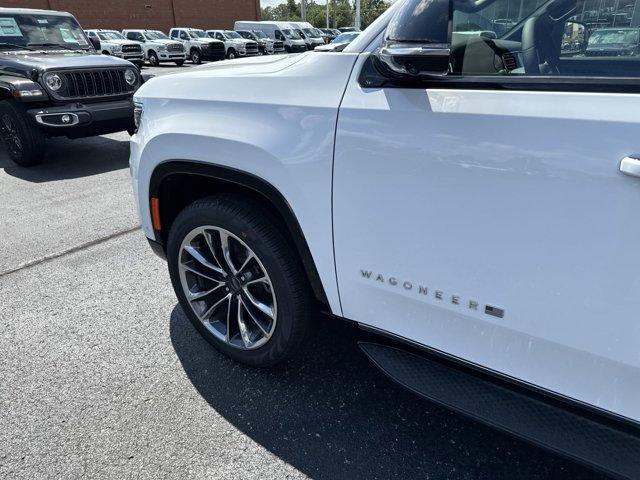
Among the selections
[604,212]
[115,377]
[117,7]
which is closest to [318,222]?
[604,212]

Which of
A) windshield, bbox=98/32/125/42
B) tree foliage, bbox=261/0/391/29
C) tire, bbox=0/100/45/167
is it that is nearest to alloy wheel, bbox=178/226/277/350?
tire, bbox=0/100/45/167

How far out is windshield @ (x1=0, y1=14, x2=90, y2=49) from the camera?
707 cm

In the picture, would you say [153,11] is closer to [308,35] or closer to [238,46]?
[308,35]

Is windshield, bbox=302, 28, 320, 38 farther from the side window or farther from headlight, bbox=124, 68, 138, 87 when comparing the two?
the side window

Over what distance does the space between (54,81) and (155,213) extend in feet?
16.1

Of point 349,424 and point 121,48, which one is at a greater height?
point 121,48

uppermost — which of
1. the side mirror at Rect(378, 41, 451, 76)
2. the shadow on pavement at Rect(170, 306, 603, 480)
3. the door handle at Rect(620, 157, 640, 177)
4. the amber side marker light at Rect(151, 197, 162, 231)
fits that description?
the side mirror at Rect(378, 41, 451, 76)

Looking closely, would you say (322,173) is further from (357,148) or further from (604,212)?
(604,212)

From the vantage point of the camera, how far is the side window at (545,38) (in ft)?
5.19

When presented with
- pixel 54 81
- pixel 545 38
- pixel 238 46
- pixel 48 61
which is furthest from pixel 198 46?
pixel 545 38

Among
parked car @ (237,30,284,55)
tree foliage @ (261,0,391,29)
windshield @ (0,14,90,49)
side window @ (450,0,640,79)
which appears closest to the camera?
side window @ (450,0,640,79)

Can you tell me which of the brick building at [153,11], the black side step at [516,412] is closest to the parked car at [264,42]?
the brick building at [153,11]

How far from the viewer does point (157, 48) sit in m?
24.0

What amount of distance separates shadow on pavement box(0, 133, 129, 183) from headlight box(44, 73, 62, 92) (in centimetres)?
105
